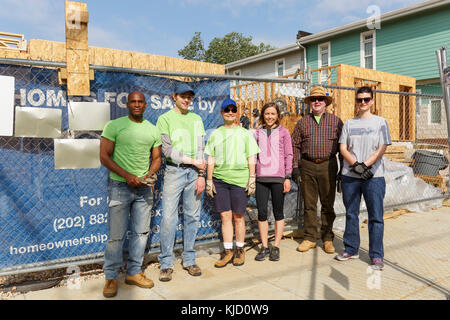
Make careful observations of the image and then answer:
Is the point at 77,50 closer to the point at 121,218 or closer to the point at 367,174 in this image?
the point at 121,218

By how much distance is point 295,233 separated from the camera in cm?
521

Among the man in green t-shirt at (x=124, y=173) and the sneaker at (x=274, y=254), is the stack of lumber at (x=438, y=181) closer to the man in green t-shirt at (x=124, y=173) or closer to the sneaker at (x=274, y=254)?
the sneaker at (x=274, y=254)

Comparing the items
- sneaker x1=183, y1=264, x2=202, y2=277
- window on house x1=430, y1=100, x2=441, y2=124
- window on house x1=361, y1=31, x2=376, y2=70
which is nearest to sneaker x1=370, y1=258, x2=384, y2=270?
sneaker x1=183, y1=264, x2=202, y2=277

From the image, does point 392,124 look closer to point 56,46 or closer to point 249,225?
point 249,225

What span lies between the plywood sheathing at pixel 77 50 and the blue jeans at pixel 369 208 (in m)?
3.28

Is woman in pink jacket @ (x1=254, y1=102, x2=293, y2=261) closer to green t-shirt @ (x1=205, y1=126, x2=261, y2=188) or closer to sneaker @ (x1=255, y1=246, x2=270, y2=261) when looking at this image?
sneaker @ (x1=255, y1=246, x2=270, y2=261)

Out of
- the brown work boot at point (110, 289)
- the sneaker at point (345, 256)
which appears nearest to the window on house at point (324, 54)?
the sneaker at point (345, 256)

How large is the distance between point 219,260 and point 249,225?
97 centimetres

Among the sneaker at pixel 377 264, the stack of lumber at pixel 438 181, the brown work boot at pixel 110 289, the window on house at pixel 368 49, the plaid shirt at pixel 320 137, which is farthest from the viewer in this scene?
the window on house at pixel 368 49

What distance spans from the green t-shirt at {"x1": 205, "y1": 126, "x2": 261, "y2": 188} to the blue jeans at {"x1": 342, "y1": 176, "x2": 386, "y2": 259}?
131 cm

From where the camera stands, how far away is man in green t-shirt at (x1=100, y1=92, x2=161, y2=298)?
10.6ft

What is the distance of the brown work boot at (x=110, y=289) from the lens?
10.5 ft

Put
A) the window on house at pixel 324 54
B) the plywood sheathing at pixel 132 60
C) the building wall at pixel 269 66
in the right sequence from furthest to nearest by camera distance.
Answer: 1. the building wall at pixel 269 66
2. the window on house at pixel 324 54
3. the plywood sheathing at pixel 132 60

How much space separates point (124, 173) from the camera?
3.21m
